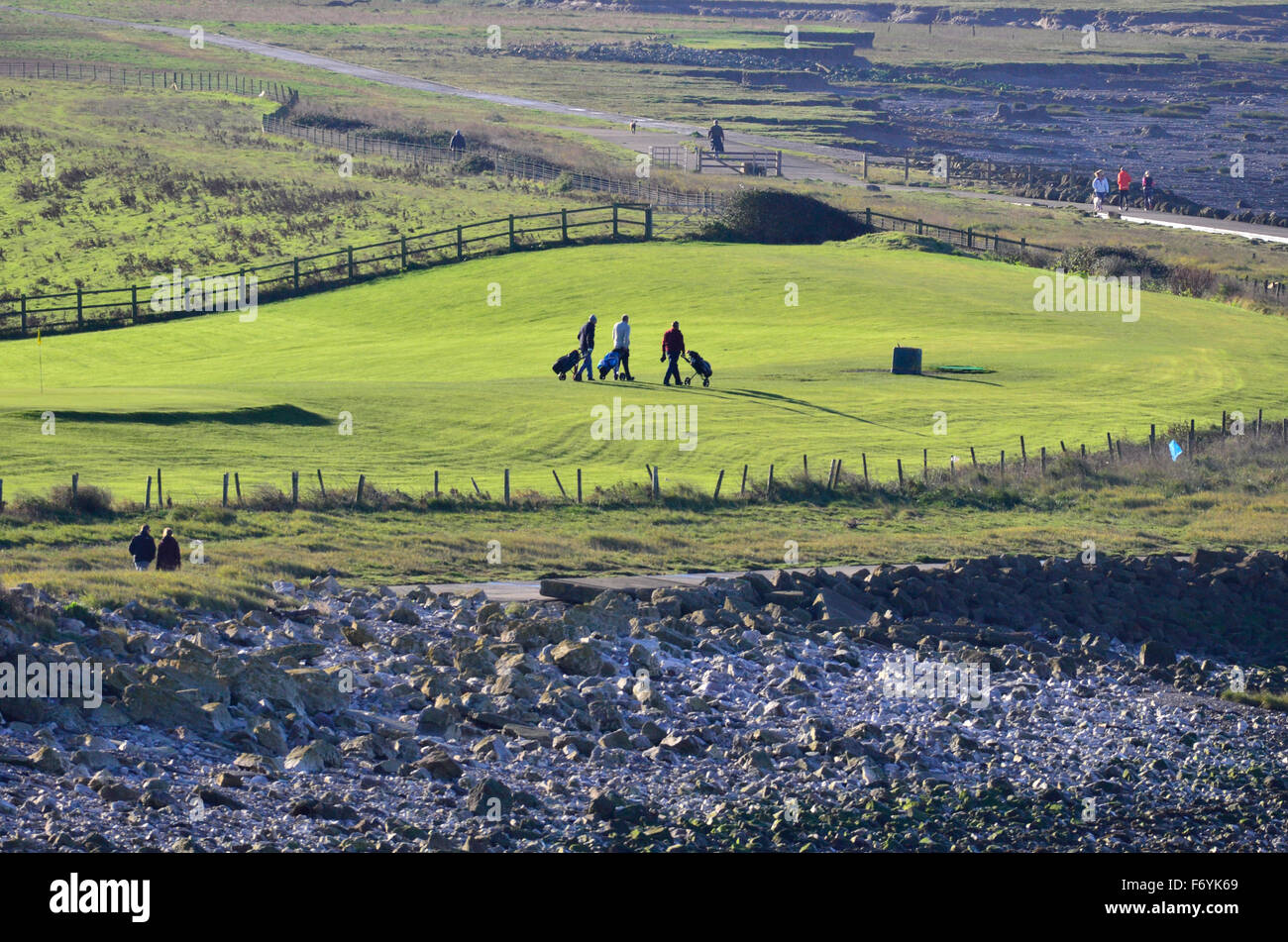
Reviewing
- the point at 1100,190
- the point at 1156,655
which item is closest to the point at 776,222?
the point at 1100,190

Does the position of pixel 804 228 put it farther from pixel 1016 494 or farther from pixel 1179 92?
pixel 1179 92

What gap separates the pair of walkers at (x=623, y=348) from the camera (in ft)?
143

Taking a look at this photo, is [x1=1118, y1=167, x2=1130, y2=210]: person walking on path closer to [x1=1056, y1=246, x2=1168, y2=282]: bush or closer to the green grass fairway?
[x1=1056, y1=246, x2=1168, y2=282]: bush

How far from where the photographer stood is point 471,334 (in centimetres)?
5603

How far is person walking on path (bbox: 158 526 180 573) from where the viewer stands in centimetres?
2553

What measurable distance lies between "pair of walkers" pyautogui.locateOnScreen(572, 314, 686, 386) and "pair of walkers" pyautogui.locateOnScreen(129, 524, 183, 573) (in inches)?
734

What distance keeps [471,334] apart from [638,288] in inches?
293

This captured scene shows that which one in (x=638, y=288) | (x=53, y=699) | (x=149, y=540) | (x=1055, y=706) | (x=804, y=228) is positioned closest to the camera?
(x=53, y=699)

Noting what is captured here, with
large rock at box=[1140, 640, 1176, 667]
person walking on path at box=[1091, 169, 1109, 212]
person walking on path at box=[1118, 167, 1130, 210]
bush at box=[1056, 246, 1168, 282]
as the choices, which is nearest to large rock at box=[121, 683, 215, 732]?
large rock at box=[1140, 640, 1176, 667]

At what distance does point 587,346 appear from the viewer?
146 ft

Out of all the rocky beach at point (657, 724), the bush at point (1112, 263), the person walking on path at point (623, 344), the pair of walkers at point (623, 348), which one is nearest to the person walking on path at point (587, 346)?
the pair of walkers at point (623, 348)

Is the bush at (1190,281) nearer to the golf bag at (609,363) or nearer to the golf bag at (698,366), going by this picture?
the golf bag at (698,366)

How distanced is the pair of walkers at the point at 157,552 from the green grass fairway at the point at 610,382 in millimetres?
6374
